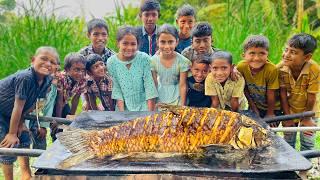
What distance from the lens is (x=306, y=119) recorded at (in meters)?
5.15

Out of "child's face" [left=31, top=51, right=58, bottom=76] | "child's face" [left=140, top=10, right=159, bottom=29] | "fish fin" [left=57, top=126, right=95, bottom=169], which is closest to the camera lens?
"fish fin" [left=57, top=126, right=95, bottom=169]

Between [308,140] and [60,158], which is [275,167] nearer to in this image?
[60,158]

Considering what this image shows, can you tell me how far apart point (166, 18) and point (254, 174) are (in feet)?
38.1

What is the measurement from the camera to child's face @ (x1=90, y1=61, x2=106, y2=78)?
5.45 meters

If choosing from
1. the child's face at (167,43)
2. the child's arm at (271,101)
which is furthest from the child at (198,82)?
the child's arm at (271,101)

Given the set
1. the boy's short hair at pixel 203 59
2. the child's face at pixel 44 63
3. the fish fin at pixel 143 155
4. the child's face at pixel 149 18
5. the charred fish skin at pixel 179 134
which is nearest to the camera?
the fish fin at pixel 143 155

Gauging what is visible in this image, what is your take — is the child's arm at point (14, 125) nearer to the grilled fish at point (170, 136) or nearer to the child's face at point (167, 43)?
the grilled fish at point (170, 136)

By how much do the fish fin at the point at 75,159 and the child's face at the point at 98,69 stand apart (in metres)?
1.99

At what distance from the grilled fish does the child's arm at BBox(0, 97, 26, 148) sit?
112 cm

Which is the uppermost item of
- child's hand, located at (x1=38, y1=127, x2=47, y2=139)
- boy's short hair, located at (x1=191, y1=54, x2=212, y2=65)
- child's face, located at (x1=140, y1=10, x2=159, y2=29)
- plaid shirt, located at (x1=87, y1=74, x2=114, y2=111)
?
child's face, located at (x1=140, y1=10, x2=159, y2=29)

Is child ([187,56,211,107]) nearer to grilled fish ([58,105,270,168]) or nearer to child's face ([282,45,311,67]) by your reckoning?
child's face ([282,45,311,67])

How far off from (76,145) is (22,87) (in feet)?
4.40

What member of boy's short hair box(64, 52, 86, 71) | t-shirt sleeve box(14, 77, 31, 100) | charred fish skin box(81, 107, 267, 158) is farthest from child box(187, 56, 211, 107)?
t-shirt sleeve box(14, 77, 31, 100)

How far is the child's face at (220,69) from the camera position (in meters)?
4.92
